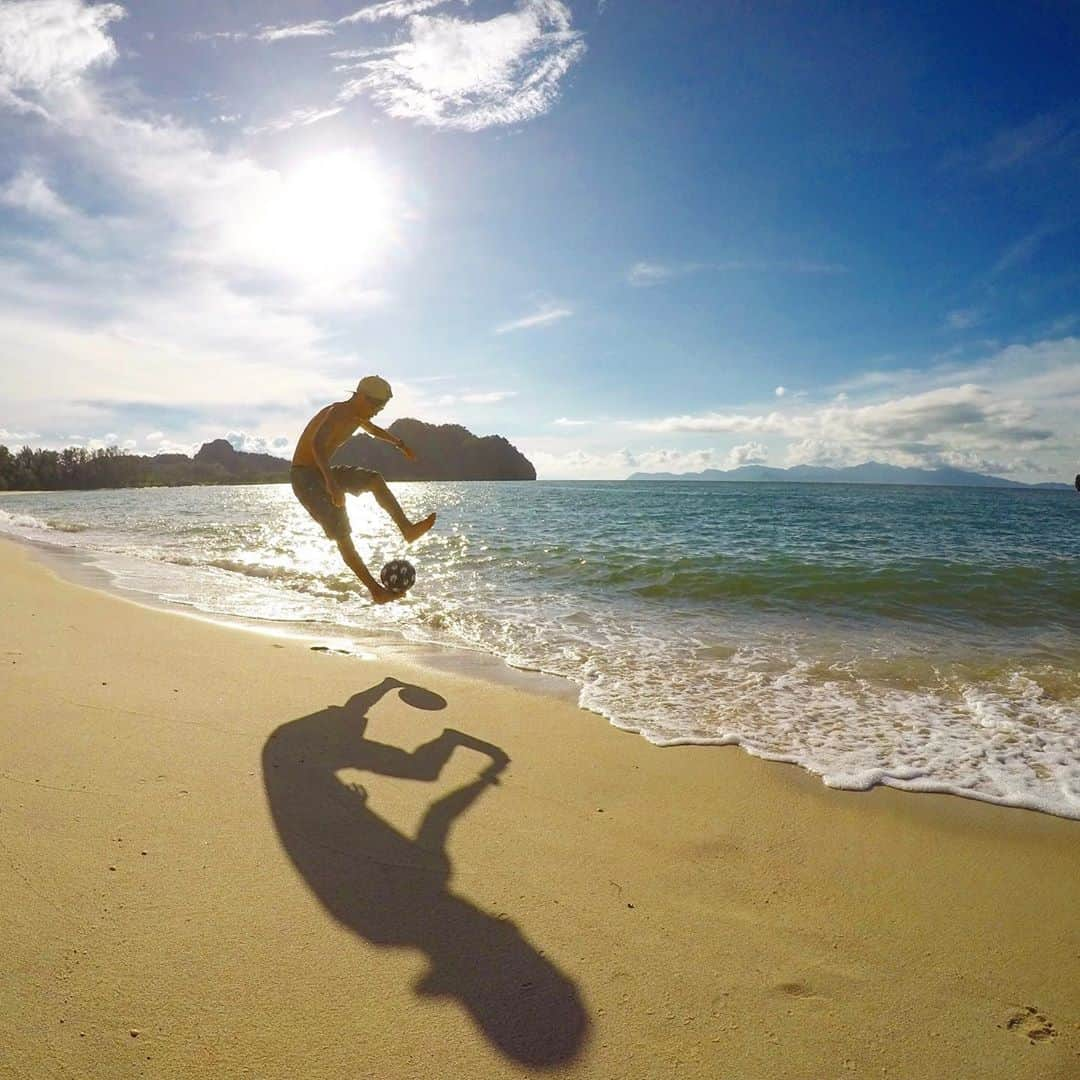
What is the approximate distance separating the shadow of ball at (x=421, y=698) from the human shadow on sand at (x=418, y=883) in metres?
0.87

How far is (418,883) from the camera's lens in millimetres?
3027

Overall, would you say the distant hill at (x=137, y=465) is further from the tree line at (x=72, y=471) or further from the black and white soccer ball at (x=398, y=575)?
the black and white soccer ball at (x=398, y=575)

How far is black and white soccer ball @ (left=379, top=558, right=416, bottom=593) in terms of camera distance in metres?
8.17

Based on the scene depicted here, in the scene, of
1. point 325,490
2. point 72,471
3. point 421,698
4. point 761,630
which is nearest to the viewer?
point 421,698

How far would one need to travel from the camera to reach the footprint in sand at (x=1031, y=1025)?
234cm

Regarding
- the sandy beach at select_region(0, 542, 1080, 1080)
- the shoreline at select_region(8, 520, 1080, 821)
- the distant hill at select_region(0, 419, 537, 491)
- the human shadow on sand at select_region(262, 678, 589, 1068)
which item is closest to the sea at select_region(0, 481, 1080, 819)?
the shoreline at select_region(8, 520, 1080, 821)

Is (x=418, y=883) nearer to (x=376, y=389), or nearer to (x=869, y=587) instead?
(x=376, y=389)

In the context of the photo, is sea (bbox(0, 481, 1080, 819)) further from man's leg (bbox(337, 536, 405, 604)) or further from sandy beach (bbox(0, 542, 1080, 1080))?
sandy beach (bbox(0, 542, 1080, 1080))

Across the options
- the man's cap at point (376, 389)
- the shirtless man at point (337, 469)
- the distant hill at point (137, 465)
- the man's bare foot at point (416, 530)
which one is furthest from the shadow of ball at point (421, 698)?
the distant hill at point (137, 465)

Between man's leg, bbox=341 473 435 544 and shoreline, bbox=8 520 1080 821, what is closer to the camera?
shoreline, bbox=8 520 1080 821

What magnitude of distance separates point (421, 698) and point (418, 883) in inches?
117

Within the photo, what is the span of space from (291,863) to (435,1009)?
1.16 metres

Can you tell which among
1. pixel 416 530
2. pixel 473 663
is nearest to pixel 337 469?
pixel 416 530

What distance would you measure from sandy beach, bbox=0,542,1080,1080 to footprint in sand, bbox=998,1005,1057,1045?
0.01m
